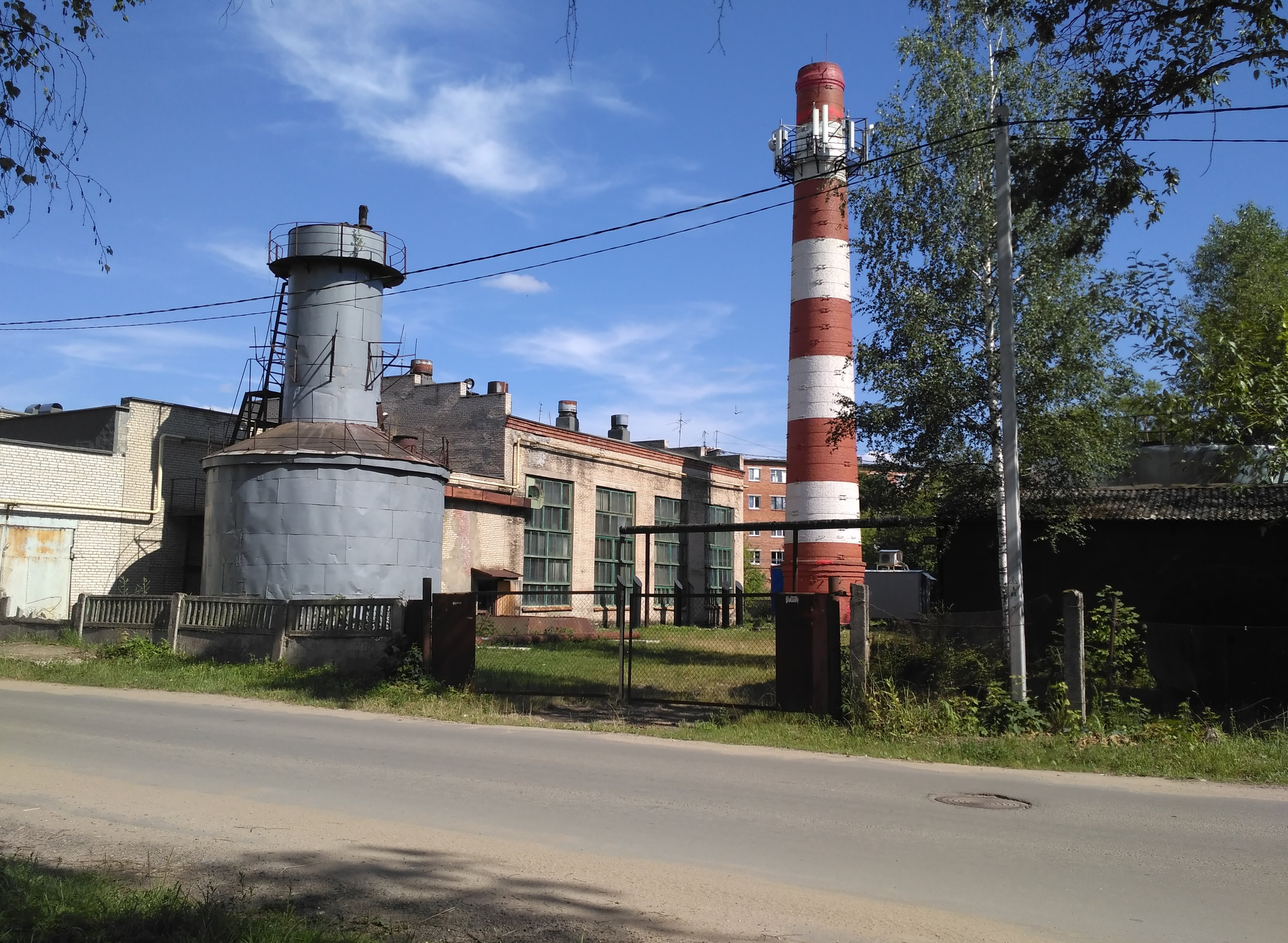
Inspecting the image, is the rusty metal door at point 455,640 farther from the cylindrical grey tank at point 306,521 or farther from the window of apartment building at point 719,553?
the window of apartment building at point 719,553

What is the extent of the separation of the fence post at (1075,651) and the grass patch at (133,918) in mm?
9718

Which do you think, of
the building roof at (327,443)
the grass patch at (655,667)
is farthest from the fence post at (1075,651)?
the building roof at (327,443)

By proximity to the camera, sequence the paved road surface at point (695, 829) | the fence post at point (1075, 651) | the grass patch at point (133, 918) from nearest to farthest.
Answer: the grass patch at point (133, 918) → the paved road surface at point (695, 829) → the fence post at point (1075, 651)

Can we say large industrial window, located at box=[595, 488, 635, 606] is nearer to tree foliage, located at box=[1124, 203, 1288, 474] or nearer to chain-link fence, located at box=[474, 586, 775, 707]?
chain-link fence, located at box=[474, 586, 775, 707]

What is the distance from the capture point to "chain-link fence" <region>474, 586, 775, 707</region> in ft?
51.9

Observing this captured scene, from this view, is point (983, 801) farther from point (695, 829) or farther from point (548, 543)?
point (548, 543)

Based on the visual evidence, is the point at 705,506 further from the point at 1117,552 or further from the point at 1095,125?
the point at 1095,125

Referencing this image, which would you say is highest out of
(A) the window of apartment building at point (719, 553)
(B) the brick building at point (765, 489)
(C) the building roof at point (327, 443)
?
(B) the brick building at point (765, 489)

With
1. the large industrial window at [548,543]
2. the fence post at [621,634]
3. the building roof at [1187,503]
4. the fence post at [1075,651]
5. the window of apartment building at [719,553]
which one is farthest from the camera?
the window of apartment building at [719,553]

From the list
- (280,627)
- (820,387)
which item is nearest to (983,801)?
(280,627)

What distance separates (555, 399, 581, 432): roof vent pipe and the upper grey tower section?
595 inches

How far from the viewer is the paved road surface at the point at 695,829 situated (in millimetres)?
5586

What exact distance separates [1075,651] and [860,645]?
8.37 ft

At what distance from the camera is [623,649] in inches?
579
